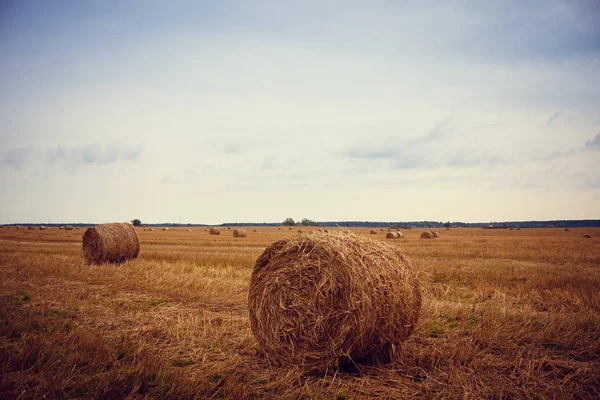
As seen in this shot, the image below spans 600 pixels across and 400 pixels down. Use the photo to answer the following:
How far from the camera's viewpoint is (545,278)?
1212 centimetres

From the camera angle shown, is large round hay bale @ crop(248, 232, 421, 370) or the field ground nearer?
the field ground

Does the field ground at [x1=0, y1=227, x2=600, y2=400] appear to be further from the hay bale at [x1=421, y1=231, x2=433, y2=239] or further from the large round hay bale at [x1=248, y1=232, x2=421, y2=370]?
the hay bale at [x1=421, y1=231, x2=433, y2=239]

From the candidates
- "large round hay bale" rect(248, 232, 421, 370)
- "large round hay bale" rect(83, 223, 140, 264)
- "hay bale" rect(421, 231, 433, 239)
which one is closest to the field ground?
"large round hay bale" rect(248, 232, 421, 370)

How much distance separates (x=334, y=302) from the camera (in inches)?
225

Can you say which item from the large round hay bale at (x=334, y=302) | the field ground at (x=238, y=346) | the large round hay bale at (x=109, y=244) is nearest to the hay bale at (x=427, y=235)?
the field ground at (x=238, y=346)

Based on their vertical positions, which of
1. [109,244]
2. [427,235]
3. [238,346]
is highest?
[109,244]

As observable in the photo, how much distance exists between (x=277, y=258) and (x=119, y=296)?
575cm

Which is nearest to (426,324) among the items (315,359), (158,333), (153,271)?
(315,359)

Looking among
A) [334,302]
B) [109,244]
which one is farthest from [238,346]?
[109,244]

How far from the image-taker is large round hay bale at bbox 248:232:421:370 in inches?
221

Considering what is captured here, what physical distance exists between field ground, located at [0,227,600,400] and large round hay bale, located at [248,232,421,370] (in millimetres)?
273

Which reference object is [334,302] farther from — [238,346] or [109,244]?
[109,244]

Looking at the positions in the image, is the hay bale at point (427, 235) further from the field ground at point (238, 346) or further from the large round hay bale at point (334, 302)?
the large round hay bale at point (334, 302)

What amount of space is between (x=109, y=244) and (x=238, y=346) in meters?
12.8
